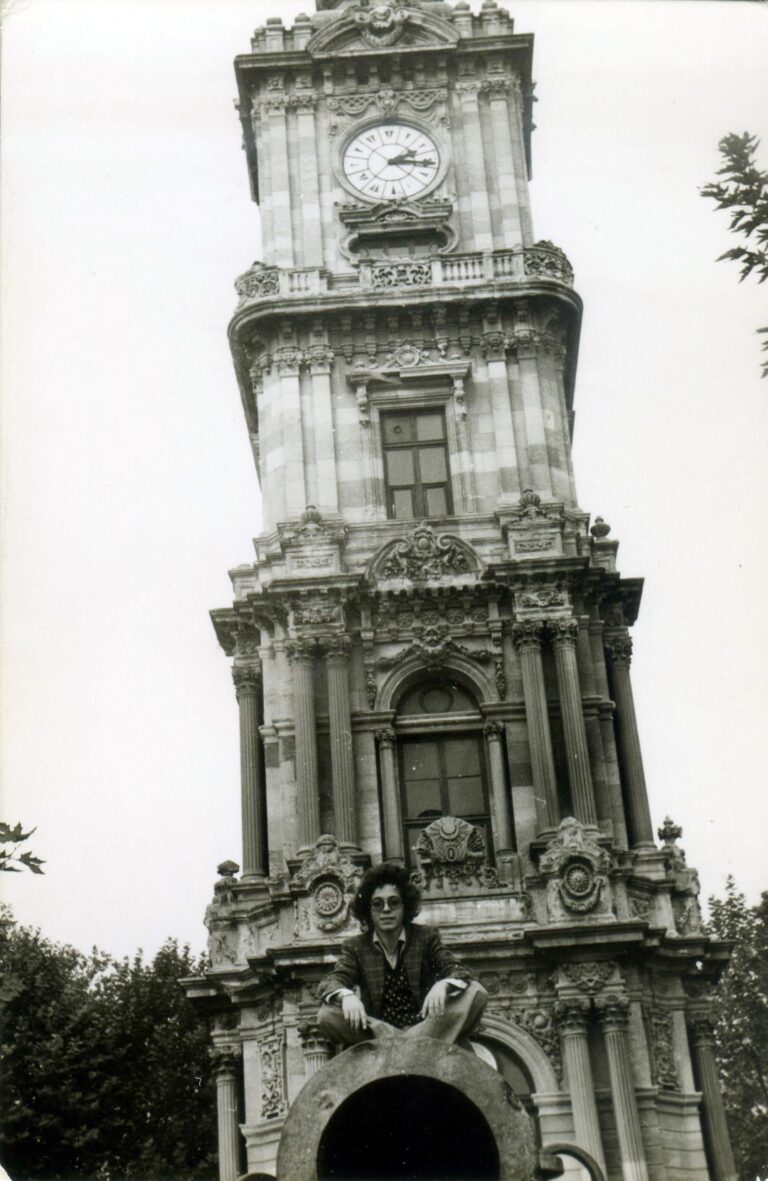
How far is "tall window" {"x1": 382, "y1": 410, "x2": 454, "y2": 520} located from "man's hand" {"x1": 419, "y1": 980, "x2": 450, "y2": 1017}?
26709mm

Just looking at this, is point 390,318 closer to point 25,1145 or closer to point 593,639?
point 593,639

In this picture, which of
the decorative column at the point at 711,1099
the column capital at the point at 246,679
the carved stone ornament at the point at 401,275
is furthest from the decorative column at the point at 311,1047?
the carved stone ornament at the point at 401,275

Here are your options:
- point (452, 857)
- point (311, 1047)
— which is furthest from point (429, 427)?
point (311, 1047)

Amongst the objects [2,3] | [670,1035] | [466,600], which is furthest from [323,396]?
[2,3]

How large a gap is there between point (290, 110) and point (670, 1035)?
77.6 feet

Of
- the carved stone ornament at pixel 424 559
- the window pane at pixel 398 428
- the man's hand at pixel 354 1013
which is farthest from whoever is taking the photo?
the window pane at pixel 398 428

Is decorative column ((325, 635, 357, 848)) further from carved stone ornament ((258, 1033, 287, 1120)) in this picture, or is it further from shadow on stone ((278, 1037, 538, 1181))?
shadow on stone ((278, 1037, 538, 1181))

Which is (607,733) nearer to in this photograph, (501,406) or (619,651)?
(619,651)

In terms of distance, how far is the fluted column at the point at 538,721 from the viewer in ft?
111

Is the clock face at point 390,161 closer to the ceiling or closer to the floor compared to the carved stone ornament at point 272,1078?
closer to the ceiling

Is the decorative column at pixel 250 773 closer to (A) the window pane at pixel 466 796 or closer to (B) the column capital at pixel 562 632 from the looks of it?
(A) the window pane at pixel 466 796

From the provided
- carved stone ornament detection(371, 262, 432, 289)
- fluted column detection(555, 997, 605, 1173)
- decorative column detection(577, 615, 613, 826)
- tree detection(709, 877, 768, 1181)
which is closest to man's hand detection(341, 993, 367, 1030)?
fluted column detection(555, 997, 605, 1173)

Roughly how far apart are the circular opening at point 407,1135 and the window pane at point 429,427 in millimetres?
28624

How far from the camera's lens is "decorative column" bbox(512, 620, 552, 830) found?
33.9 m
